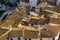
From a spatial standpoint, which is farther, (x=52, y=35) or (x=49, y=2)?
(x=49, y=2)

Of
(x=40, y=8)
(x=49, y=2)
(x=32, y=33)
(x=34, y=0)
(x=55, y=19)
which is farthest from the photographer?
(x=34, y=0)

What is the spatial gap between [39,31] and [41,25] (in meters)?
2.69

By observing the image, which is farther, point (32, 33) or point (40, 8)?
point (40, 8)

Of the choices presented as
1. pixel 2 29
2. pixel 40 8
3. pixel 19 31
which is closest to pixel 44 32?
pixel 19 31

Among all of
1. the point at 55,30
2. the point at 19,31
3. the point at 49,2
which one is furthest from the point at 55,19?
the point at 49,2

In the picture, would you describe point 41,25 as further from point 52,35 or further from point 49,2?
point 49,2

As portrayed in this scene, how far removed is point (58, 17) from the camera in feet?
85.0

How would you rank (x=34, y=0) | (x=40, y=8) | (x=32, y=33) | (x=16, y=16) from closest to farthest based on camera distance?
(x=32, y=33), (x=16, y=16), (x=40, y=8), (x=34, y=0)

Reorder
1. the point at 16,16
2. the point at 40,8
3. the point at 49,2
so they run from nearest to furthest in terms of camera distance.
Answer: the point at 16,16
the point at 40,8
the point at 49,2

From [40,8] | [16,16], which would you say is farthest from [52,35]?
[40,8]

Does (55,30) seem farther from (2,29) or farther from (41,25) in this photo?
(2,29)

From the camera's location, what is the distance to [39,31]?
23016 mm

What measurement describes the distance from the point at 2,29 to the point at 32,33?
2563mm

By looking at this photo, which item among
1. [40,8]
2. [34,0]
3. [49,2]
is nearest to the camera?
[40,8]
